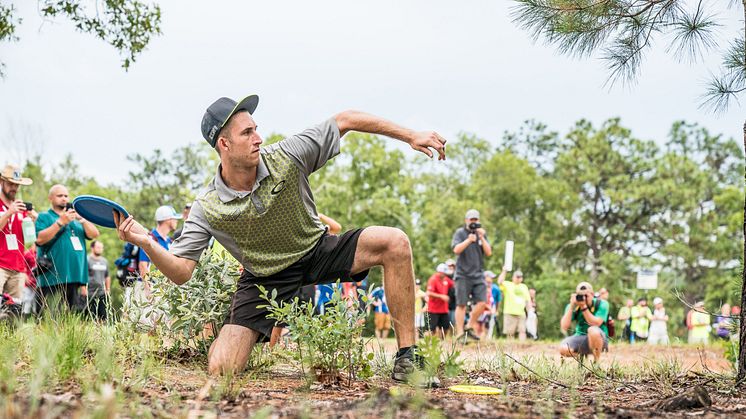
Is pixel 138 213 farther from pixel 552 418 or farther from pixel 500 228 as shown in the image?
pixel 552 418

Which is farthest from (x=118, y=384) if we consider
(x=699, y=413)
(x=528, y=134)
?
(x=528, y=134)

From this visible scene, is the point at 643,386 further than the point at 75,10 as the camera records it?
No

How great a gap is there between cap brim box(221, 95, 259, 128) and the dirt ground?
1490mm

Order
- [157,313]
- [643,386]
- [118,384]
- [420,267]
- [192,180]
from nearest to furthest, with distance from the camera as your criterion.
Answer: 1. [118,384]
2. [643,386]
3. [157,313]
4. [420,267]
5. [192,180]

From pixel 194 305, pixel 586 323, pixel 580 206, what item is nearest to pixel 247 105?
pixel 194 305

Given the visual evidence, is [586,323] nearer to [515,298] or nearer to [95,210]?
[95,210]

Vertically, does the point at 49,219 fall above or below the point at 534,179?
below

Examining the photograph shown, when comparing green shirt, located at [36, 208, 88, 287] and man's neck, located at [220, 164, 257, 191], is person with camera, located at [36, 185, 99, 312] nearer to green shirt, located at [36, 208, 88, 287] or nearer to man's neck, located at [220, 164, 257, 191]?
green shirt, located at [36, 208, 88, 287]

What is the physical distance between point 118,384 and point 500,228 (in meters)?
34.1

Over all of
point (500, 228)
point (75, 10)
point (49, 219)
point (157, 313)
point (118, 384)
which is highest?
point (500, 228)

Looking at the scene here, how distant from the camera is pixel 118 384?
9.87ft

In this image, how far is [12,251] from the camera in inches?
286

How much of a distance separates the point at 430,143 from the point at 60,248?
5.12m

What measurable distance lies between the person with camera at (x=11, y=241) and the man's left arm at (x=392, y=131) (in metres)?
4.05
